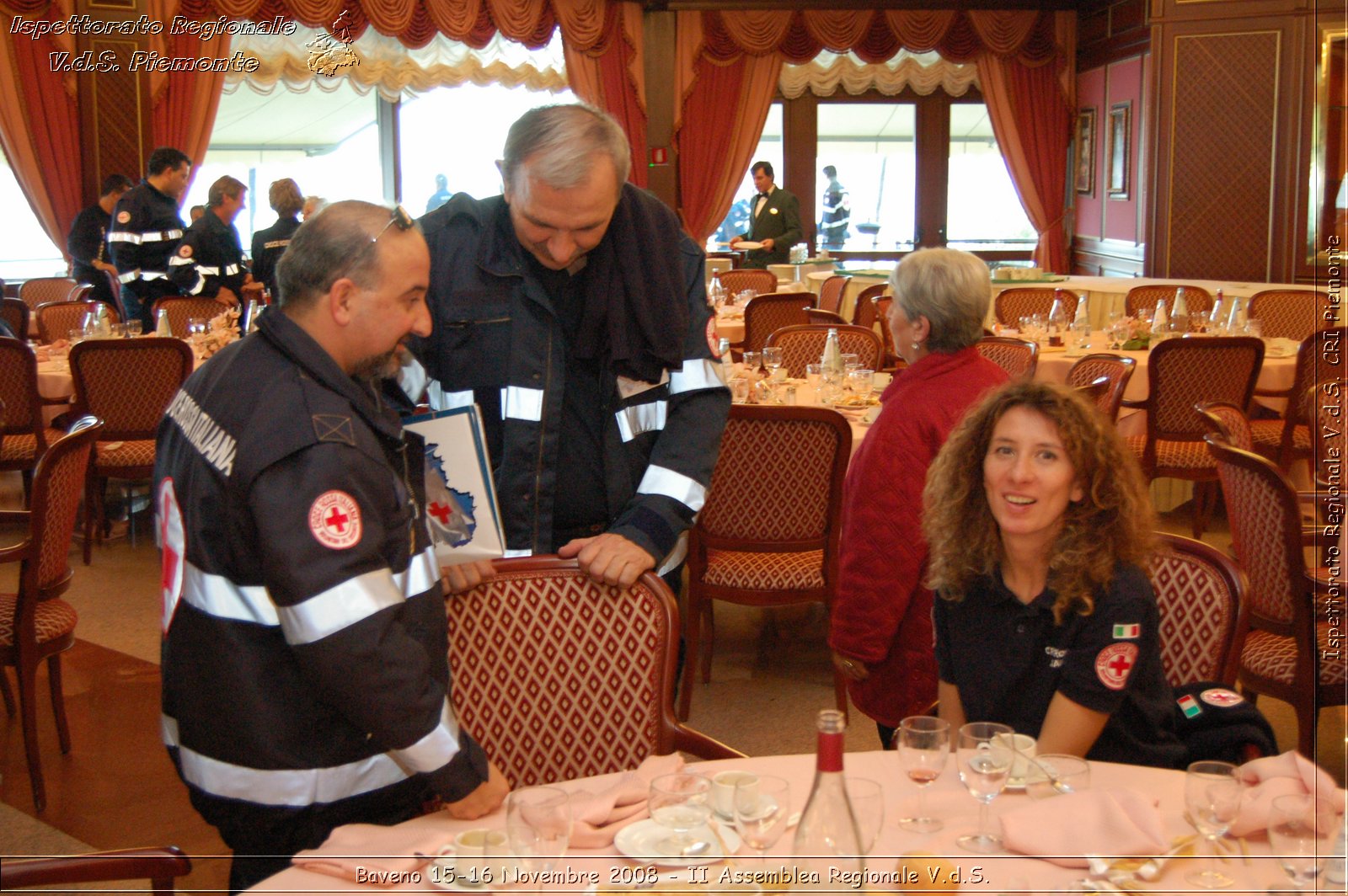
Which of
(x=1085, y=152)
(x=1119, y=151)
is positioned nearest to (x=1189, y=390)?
(x=1119, y=151)

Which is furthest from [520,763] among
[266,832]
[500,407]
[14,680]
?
[14,680]

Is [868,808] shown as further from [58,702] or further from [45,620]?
[58,702]

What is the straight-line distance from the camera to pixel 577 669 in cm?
212

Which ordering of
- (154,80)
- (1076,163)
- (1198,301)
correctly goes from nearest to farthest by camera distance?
1. (1198,301)
2. (154,80)
3. (1076,163)

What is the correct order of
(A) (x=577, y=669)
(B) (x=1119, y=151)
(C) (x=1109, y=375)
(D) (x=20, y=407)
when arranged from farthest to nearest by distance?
(B) (x=1119, y=151) → (D) (x=20, y=407) → (C) (x=1109, y=375) → (A) (x=577, y=669)

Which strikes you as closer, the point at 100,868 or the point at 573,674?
the point at 100,868

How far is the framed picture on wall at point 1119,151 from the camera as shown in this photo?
1130 cm

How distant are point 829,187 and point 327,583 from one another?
40.2 feet

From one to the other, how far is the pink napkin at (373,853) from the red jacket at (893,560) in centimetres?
131

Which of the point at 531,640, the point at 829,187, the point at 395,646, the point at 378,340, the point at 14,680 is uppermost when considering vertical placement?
the point at 829,187

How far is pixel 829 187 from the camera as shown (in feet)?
43.6

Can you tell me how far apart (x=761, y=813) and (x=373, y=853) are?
1.50 ft

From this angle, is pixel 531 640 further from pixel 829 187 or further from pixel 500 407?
pixel 829 187

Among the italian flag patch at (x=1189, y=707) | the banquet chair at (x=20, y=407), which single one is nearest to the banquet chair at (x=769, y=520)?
the italian flag patch at (x=1189, y=707)
